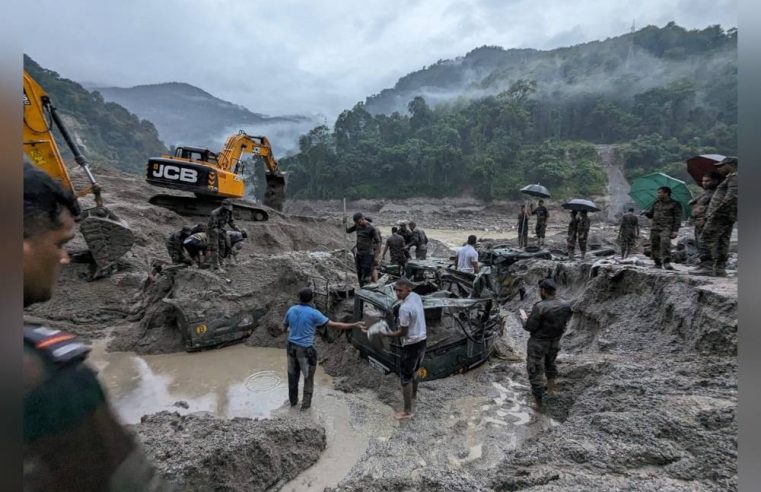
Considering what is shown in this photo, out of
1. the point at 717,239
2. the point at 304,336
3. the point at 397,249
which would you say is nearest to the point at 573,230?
the point at 397,249

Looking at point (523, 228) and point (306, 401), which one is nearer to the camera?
point (306, 401)

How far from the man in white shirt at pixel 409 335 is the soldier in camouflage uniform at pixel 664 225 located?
4.80m

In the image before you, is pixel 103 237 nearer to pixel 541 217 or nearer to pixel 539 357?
pixel 539 357

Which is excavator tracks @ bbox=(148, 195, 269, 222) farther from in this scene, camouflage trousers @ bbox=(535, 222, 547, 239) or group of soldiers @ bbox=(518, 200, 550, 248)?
camouflage trousers @ bbox=(535, 222, 547, 239)

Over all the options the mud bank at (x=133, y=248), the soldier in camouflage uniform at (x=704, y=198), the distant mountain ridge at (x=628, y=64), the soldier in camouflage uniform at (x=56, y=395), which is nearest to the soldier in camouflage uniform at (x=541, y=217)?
the soldier in camouflage uniform at (x=704, y=198)

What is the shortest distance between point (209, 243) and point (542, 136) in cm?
5490

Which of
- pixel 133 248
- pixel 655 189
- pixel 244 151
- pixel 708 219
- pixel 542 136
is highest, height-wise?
pixel 542 136

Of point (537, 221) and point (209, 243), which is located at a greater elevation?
point (537, 221)

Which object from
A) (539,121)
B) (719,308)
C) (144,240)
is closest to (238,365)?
(719,308)

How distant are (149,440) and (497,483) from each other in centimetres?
263

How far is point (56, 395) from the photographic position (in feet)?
3.32

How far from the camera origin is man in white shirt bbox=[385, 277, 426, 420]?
14.1 ft

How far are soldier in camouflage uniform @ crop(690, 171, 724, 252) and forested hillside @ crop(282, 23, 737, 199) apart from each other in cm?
3672

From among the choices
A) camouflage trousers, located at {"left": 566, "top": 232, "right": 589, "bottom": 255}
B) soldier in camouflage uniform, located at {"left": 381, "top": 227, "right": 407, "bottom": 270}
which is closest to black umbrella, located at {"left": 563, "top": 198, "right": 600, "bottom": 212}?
camouflage trousers, located at {"left": 566, "top": 232, "right": 589, "bottom": 255}
